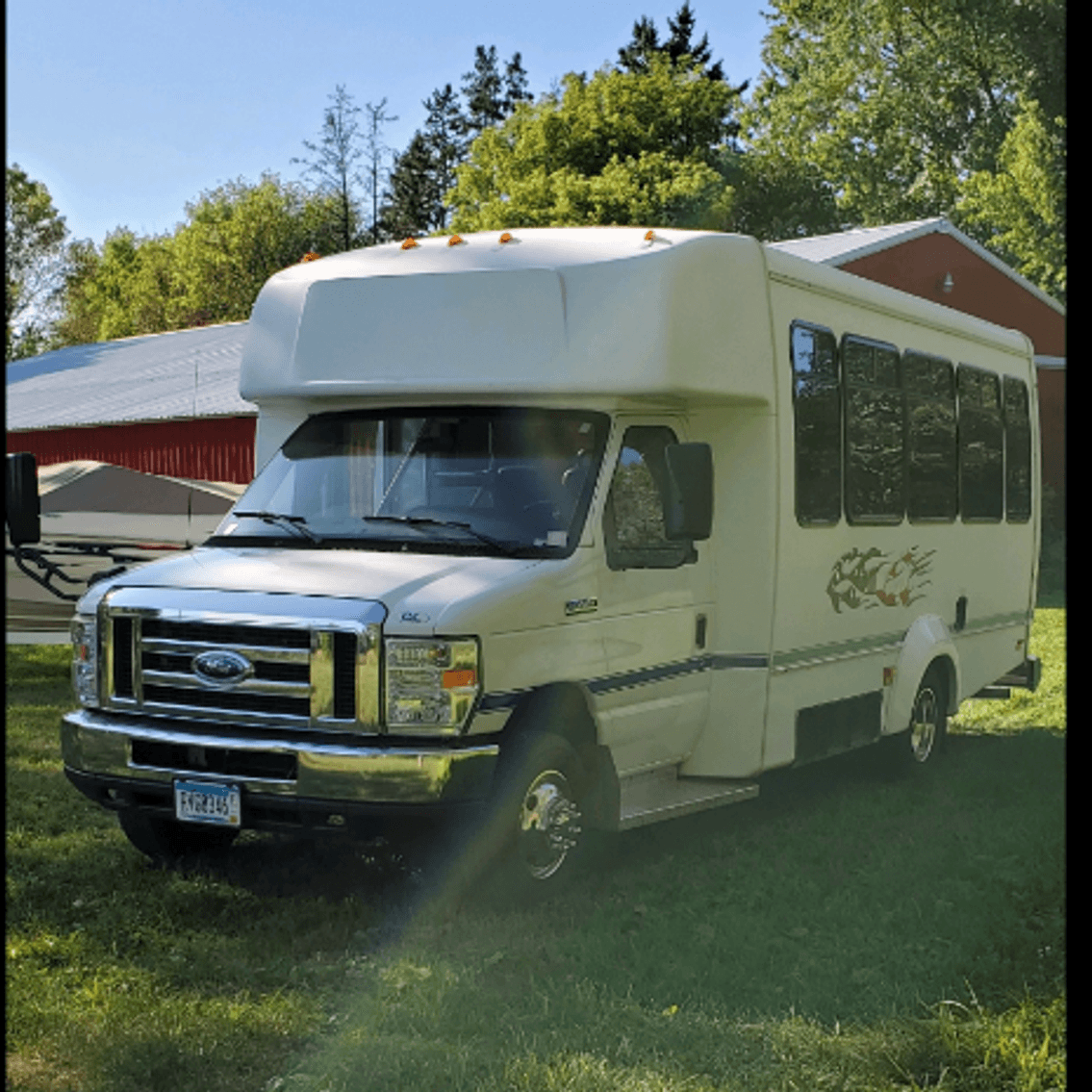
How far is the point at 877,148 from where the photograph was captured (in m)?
52.2

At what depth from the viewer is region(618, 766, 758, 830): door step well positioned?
26.3ft

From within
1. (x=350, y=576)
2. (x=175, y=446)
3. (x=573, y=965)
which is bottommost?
(x=573, y=965)

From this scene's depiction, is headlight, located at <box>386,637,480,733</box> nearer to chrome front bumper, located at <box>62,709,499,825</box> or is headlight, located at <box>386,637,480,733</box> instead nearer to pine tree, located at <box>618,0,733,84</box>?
chrome front bumper, located at <box>62,709,499,825</box>

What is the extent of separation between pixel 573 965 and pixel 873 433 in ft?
17.0

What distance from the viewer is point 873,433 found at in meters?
10.4

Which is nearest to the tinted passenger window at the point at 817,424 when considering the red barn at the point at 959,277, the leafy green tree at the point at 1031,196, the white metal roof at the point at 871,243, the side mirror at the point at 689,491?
the side mirror at the point at 689,491

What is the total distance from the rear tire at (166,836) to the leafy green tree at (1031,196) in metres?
35.4

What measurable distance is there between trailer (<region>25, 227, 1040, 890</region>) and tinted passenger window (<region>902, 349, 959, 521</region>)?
85 cm

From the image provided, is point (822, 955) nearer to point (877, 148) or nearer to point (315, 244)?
point (877, 148)

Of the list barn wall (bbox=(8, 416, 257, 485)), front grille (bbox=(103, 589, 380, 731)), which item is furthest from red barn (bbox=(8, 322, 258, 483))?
front grille (bbox=(103, 589, 380, 731))

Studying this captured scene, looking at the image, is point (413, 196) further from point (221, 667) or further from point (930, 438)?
point (221, 667)

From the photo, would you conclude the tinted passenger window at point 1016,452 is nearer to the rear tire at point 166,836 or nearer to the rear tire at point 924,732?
the rear tire at point 924,732

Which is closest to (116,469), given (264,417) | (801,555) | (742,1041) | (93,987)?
(264,417)

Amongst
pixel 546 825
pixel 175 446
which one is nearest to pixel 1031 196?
pixel 175 446
